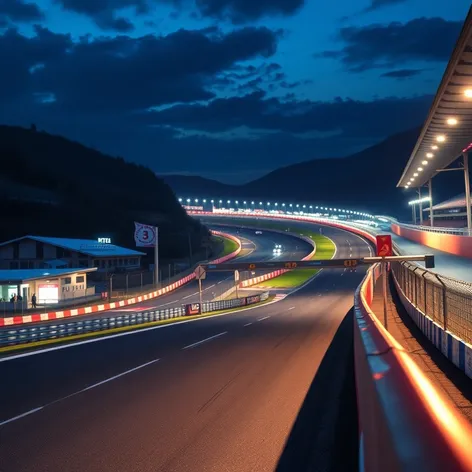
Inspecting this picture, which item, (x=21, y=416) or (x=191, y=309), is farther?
(x=191, y=309)

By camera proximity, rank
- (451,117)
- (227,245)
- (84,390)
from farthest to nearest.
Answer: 1. (227,245)
2. (451,117)
3. (84,390)

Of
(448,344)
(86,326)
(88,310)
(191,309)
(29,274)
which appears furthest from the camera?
(29,274)

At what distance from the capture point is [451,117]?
30.2 m

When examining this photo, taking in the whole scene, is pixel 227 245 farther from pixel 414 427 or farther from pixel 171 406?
pixel 414 427

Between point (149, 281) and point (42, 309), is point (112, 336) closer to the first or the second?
point (42, 309)

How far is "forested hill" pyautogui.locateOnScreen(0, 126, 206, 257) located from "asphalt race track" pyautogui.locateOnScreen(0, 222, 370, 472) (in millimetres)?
79899

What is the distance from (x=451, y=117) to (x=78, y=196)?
102 metres

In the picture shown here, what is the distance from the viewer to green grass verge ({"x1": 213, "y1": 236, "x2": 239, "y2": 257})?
11975 centimetres

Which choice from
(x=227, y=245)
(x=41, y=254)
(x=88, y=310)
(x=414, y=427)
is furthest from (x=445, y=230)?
(x=227, y=245)

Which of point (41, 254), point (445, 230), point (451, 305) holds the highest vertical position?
point (445, 230)

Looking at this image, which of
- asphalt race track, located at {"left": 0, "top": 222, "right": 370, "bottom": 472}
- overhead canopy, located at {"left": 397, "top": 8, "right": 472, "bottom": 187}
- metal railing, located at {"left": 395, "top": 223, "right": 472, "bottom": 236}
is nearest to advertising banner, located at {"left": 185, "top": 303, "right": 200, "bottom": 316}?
asphalt race track, located at {"left": 0, "top": 222, "right": 370, "bottom": 472}

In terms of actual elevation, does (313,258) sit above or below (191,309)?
above

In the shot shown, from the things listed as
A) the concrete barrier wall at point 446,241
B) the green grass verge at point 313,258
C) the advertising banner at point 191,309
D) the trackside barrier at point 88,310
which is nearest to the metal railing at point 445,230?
the concrete barrier wall at point 446,241

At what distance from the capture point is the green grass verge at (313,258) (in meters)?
73.9
